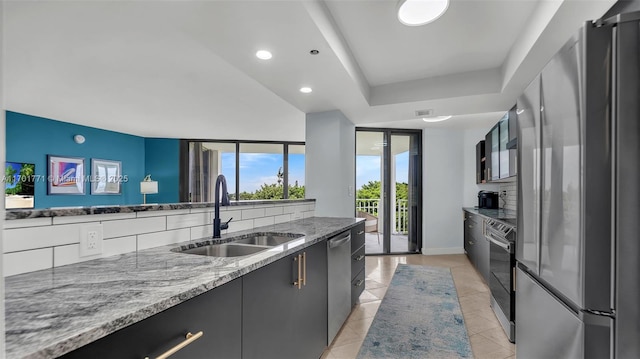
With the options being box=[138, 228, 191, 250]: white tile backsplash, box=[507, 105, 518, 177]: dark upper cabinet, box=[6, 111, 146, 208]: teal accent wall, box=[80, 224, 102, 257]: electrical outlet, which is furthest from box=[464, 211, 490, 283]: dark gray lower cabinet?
box=[6, 111, 146, 208]: teal accent wall

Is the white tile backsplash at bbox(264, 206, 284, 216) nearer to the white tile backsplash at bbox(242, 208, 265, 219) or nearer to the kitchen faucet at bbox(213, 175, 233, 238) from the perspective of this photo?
the white tile backsplash at bbox(242, 208, 265, 219)

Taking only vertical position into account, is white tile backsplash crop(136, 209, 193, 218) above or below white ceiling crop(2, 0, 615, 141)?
below

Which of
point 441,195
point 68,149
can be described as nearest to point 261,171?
point 68,149

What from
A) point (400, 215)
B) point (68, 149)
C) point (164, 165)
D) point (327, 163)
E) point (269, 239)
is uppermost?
point (68, 149)

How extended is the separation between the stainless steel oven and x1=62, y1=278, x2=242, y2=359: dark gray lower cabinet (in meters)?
2.16

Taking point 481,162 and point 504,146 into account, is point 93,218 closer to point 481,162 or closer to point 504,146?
point 504,146

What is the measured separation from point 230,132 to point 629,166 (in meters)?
6.14

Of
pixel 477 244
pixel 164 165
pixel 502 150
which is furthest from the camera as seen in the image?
pixel 164 165

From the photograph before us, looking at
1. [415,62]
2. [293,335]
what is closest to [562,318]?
[293,335]

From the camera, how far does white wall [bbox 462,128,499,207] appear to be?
17.2 ft

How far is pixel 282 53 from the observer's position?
2088mm

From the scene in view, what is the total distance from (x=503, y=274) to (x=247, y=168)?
5862 mm

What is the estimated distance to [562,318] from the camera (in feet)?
3.70

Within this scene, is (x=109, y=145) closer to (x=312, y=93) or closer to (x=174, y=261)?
(x=312, y=93)
